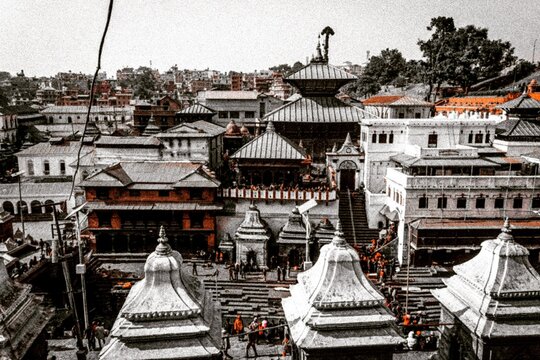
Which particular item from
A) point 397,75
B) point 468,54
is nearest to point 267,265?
point 468,54

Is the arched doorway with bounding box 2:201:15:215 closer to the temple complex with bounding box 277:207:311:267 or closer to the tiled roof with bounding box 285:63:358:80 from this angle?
the temple complex with bounding box 277:207:311:267

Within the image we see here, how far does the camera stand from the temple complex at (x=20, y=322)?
683 cm

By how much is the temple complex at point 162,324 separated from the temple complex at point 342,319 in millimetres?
1547

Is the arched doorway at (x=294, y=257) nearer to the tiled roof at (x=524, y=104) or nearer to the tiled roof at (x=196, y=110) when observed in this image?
the tiled roof at (x=524, y=104)

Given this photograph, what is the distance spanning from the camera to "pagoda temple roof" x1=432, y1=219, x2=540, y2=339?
26.8 feet

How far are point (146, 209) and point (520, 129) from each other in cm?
2863

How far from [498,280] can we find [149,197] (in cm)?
2803

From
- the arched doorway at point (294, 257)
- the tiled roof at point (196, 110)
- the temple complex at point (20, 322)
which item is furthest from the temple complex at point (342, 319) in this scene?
the tiled roof at point (196, 110)

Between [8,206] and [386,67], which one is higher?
[386,67]

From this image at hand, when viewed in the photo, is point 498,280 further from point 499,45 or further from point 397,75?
point 397,75

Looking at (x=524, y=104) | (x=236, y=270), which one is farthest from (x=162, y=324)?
(x=524, y=104)

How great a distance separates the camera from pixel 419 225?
3127cm

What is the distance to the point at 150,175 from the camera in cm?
3453

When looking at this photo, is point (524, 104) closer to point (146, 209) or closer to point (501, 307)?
point (146, 209)
